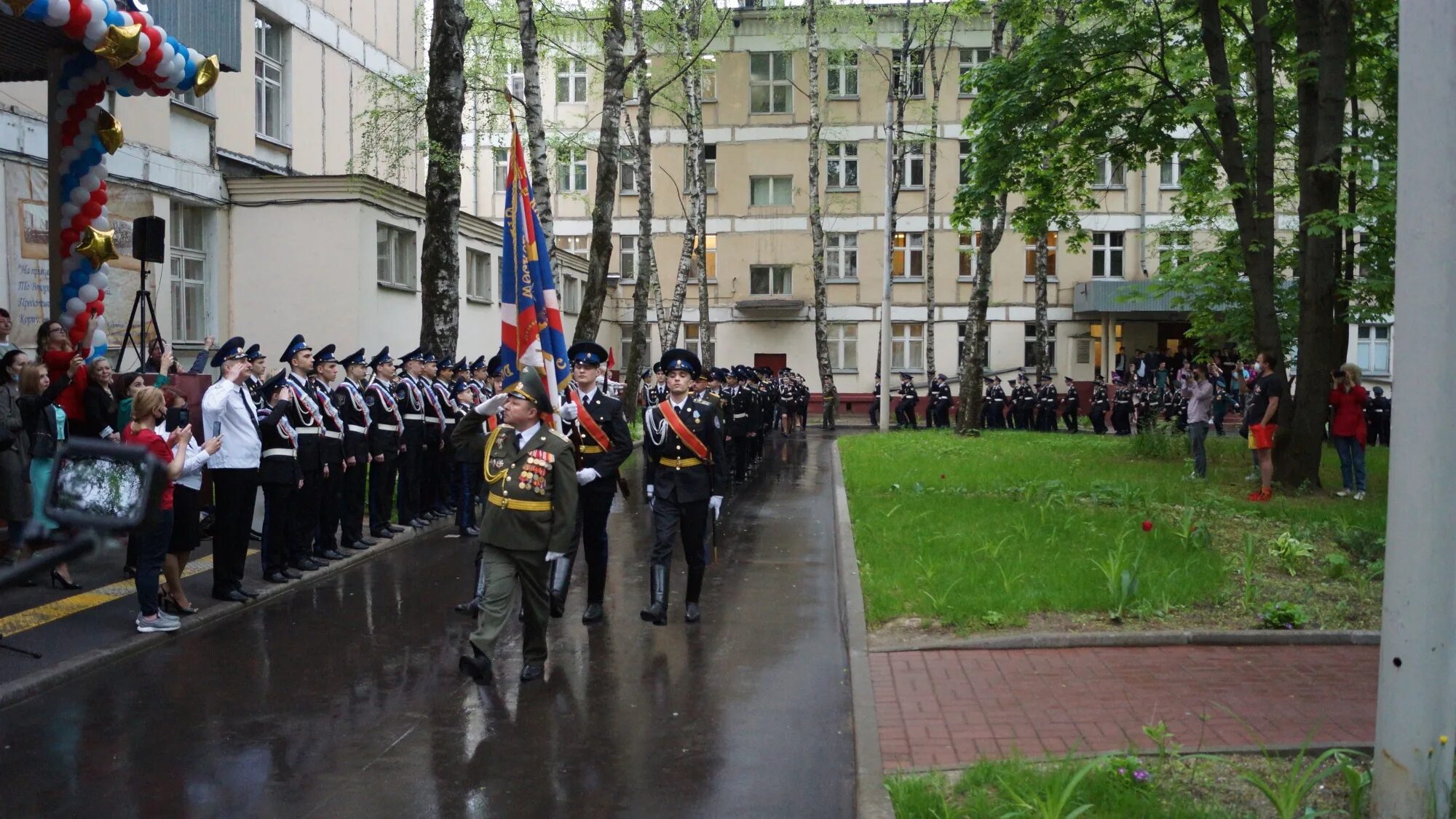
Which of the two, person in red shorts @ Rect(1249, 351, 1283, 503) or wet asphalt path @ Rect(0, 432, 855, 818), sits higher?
person in red shorts @ Rect(1249, 351, 1283, 503)

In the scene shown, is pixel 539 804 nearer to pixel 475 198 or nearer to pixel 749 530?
pixel 749 530

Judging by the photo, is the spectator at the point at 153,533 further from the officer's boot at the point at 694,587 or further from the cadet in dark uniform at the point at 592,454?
the officer's boot at the point at 694,587

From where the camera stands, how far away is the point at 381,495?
563 inches

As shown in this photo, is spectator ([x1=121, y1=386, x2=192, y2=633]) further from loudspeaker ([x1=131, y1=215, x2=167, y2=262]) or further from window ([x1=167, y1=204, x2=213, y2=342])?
window ([x1=167, y1=204, x2=213, y2=342])

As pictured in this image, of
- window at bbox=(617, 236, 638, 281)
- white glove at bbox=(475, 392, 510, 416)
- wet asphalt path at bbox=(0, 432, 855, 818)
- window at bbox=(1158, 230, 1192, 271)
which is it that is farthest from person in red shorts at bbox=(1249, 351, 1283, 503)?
window at bbox=(617, 236, 638, 281)

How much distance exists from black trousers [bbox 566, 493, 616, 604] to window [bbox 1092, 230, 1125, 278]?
135 ft

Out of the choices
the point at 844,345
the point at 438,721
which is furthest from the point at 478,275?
the point at 438,721

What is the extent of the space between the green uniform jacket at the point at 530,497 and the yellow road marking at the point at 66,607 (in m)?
3.71

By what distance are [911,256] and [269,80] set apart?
29.6 metres

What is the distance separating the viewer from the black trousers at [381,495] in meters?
14.2

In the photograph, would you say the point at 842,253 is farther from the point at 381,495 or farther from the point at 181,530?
the point at 181,530

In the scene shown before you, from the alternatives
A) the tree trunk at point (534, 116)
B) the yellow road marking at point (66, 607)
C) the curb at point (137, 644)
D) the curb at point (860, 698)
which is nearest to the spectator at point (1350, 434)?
the curb at point (860, 698)

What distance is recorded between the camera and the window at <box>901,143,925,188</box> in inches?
1937

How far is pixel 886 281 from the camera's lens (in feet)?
121
